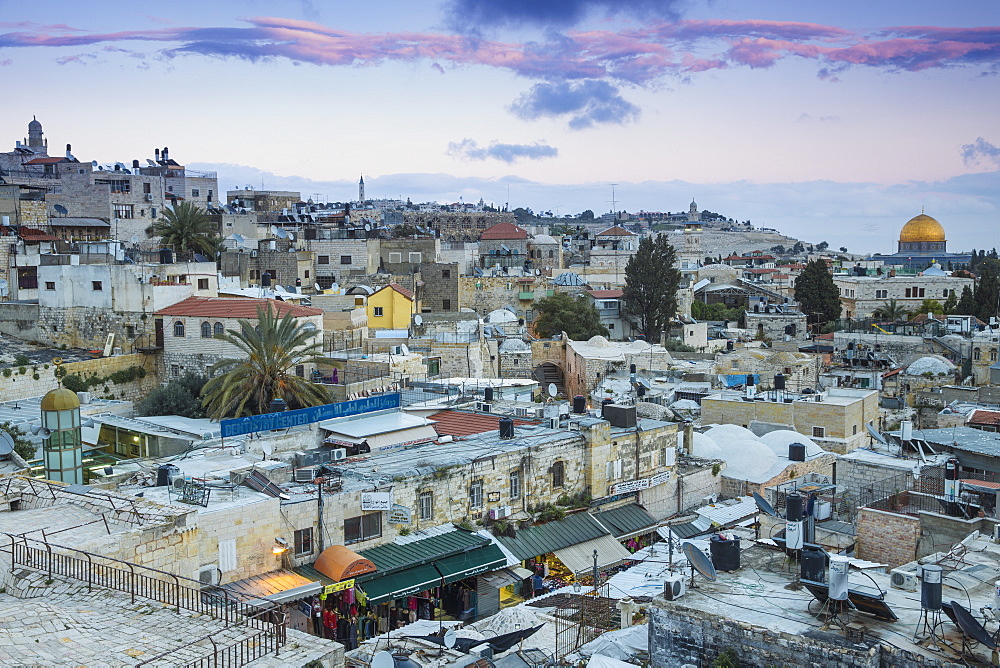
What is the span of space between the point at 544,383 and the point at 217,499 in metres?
29.9

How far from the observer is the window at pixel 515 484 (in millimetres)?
21719

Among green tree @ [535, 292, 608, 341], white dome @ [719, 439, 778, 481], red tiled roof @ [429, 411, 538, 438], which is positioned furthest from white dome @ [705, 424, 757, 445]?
green tree @ [535, 292, 608, 341]

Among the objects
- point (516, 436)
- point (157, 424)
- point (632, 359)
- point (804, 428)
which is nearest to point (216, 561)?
point (516, 436)

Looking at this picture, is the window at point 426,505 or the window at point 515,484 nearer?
the window at point 426,505

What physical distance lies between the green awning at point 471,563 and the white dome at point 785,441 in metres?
10.7

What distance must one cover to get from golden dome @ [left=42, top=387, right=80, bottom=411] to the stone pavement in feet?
24.1

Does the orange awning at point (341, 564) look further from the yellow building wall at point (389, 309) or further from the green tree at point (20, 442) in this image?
the yellow building wall at point (389, 309)

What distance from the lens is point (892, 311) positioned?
66188 millimetres

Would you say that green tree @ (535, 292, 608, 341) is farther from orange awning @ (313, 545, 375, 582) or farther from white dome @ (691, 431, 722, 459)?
orange awning @ (313, 545, 375, 582)

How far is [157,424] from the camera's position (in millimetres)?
27297

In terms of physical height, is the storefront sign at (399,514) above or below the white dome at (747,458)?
above

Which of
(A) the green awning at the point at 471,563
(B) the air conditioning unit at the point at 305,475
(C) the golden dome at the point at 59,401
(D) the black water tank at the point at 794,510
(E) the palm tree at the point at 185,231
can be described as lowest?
(A) the green awning at the point at 471,563

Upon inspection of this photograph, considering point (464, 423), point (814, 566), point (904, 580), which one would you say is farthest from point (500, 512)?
point (904, 580)

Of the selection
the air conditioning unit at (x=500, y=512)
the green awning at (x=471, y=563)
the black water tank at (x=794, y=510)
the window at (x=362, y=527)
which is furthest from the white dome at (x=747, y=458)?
the black water tank at (x=794, y=510)
